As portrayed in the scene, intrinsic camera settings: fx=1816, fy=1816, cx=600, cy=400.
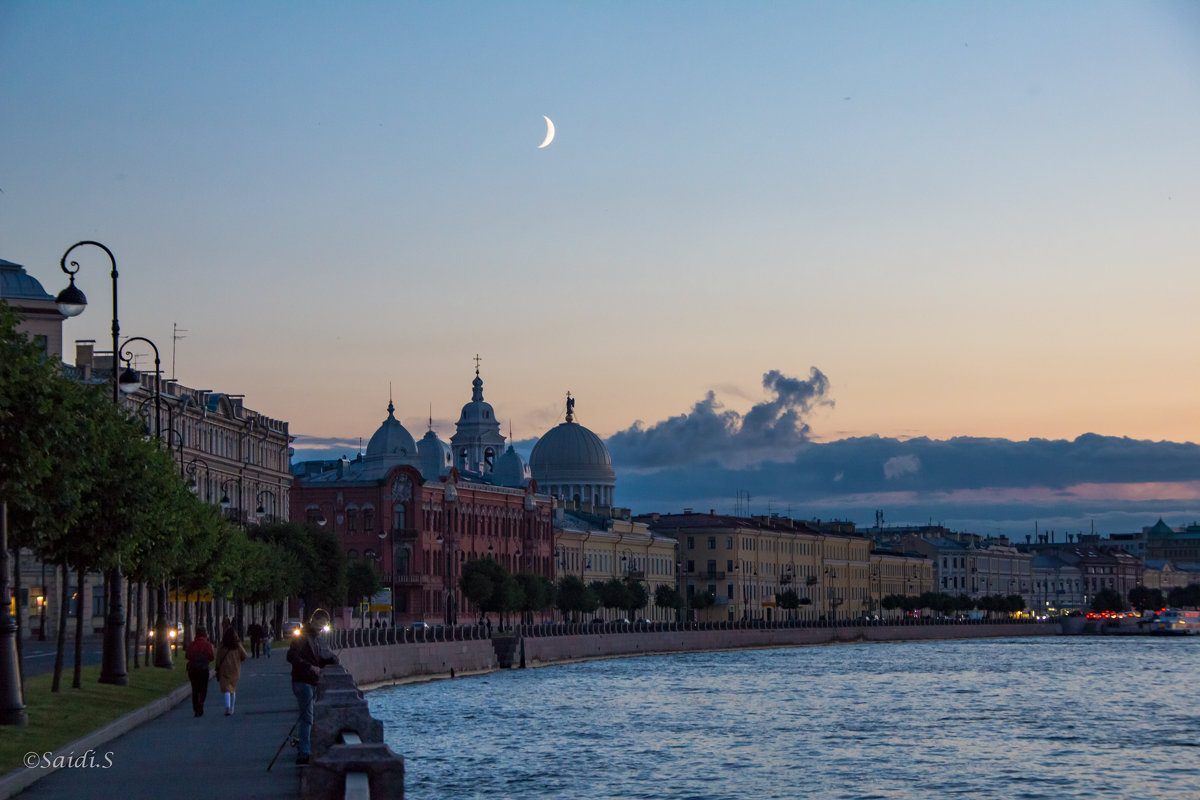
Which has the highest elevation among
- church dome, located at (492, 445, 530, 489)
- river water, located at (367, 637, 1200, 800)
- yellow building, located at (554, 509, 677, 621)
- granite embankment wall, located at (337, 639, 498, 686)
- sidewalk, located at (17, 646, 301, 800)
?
church dome, located at (492, 445, 530, 489)

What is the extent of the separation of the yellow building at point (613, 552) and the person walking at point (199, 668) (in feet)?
396

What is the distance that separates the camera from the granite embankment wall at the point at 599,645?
77562mm

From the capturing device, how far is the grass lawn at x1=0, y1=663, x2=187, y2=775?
23639mm

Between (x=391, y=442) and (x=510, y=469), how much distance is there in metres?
24.5

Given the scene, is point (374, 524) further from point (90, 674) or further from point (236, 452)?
A: point (90, 674)

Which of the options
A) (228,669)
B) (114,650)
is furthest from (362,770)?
(114,650)

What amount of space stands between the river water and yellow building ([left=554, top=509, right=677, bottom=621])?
58871mm

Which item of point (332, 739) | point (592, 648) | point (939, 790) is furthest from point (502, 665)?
point (332, 739)

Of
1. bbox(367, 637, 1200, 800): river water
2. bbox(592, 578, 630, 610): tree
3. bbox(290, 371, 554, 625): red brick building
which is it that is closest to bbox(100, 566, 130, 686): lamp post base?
bbox(367, 637, 1200, 800): river water

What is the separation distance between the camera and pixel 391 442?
155250 millimetres

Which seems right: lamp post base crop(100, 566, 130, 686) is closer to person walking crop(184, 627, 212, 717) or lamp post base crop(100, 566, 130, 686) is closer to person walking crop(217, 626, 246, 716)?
person walking crop(184, 627, 212, 717)

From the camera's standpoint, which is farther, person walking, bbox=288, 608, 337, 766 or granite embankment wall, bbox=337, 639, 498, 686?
granite embankment wall, bbox=337, 639, 498, 686

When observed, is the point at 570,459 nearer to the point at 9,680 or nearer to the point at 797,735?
the point at 797,735

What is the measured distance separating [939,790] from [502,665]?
64241 mm
